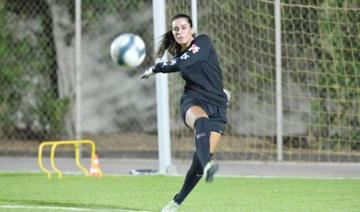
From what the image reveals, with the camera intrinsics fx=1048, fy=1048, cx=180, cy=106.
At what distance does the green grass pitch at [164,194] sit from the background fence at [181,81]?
2.89 metres

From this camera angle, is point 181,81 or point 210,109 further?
point 181,81

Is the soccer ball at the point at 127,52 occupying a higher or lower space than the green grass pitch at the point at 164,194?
higher

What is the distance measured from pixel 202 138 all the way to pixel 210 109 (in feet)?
1.66

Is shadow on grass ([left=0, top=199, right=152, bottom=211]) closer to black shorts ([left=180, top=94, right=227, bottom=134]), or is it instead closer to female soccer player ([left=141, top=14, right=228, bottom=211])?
female soccer player ([left=141, top=14, right=228, bottom=211])

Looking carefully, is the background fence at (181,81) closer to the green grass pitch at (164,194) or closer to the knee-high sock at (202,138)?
the green grass pitch at (164,194)

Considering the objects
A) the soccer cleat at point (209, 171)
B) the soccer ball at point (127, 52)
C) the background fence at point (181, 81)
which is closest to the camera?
the soccer cleat at point (209, 171)

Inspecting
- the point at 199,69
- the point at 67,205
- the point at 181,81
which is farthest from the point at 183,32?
the point at 181,81

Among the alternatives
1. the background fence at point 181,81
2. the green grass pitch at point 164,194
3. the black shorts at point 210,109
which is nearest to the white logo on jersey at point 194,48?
the black shorts at point 210,109

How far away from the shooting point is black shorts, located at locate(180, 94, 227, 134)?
9.62m

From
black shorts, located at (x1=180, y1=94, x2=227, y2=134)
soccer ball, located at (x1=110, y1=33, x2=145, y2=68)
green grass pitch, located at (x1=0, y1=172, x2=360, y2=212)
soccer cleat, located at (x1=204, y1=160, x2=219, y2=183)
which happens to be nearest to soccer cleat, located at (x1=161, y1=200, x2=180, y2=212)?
green grass pitch, located at (x1=0, y1=172, x2=360, y2=212)

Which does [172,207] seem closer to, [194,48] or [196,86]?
[196,86]

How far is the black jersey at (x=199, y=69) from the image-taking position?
9.66 m

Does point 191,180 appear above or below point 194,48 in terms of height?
below

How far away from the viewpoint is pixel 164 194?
11.8 meters
